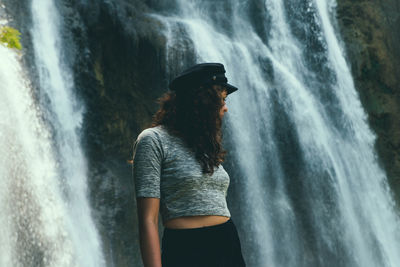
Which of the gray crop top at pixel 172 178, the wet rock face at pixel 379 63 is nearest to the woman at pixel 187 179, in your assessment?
the gray crop top at pixel 172 178

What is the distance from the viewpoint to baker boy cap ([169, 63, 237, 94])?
1900 millimetres

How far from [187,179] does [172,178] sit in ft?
0.19

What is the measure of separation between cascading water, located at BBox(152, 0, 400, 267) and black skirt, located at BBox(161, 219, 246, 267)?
22.6 feet

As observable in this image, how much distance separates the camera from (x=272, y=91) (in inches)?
389

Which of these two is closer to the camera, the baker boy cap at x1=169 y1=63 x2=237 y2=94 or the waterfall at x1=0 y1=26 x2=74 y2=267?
the baker boy cap at x1=169 y1=63 x2=237 y2=94

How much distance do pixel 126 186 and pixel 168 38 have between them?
320cm

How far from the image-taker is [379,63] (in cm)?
1138

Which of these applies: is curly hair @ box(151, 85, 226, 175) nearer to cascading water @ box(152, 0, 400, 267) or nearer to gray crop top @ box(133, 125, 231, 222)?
gray crop top @ box(133, 125, 231, 222)

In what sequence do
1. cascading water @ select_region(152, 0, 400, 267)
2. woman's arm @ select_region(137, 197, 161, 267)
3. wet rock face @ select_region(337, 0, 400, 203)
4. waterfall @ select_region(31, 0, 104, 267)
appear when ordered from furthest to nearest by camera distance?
wet rock face @ select_region(337, 0, 400, 203), cascading water @ select_region(152, 0, 400, 267), waterfall @ select_region(31, 0, 104, 267), woman's arm @ select_region(137, 197, 161, 267)

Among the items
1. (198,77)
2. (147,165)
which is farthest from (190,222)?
(198,77)

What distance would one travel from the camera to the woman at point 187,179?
170cm

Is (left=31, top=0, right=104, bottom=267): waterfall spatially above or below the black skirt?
above

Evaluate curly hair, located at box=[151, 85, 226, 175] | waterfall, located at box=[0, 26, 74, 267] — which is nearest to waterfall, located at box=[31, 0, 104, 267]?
waterfall, located at box=[0, 26, 74, 267]

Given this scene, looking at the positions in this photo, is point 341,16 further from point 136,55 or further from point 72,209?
point 72,209
